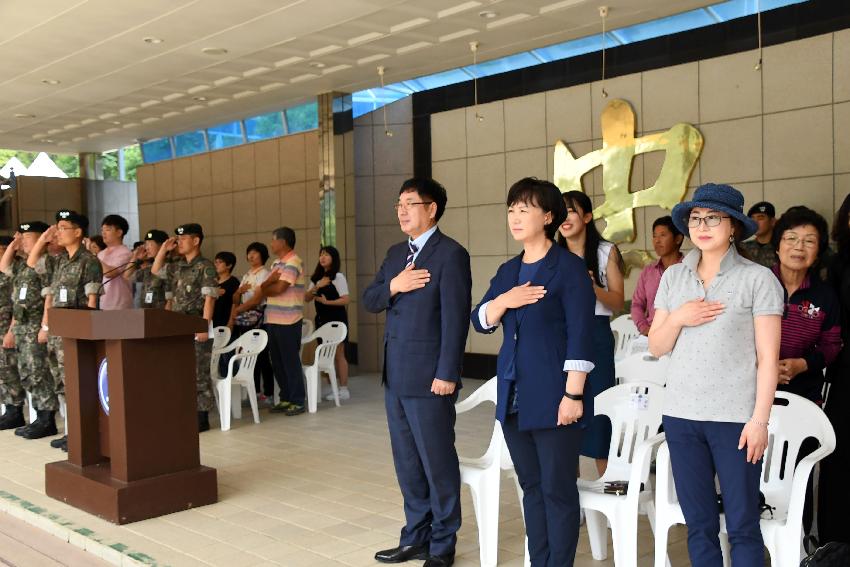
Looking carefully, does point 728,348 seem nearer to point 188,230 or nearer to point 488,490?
point 488,490

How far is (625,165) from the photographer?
802cm

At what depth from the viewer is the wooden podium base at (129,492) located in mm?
4477

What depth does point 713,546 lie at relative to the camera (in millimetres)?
2762

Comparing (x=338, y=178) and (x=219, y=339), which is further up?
(x=338, y=178)

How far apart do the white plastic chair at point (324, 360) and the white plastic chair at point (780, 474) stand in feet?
16.7

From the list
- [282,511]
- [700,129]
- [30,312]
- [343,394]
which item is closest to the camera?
[282,511]

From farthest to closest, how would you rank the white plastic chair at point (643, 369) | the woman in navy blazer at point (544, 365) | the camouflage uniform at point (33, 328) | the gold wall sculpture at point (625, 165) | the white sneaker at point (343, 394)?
the white sneaker at point (343, 394) → the gold wall sculpture at point (625, 165) → the camouflage uniform at point (33, 328) → the white plastic chair at point (643, 369) → the woman in navy blazer at point (544, 365)

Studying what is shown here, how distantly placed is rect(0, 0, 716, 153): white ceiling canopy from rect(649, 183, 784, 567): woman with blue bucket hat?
4804mm

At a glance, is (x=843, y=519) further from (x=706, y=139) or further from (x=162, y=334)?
(x=706, y=139)

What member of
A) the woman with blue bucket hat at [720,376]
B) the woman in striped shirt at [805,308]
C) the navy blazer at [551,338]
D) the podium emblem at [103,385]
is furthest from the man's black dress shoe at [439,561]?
the podium emblem at [103,385]

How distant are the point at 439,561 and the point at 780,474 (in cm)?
144

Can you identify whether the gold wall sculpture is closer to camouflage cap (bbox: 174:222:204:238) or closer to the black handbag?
camouflage cap (bbox: 174:222:204:238)

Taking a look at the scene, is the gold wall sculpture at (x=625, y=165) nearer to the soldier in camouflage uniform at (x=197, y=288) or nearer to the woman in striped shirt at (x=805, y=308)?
the soldier in camouflage uniform at (x=197, y=288)

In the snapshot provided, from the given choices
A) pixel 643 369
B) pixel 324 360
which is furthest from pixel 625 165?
pixel 643 369
